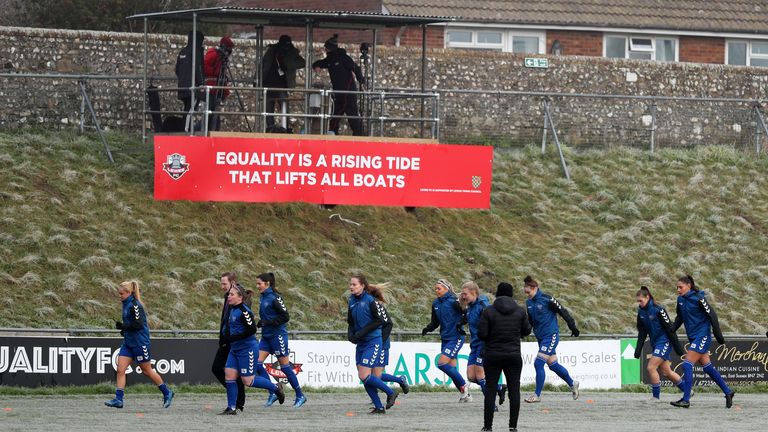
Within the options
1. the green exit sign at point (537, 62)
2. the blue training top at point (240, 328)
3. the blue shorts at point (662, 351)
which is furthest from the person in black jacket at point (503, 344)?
the green exit sign at point (537, 62)

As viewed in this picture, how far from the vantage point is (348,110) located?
30.4 m

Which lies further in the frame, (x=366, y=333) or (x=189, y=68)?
(x=189, y=68)

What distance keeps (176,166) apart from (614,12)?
52.9 ft

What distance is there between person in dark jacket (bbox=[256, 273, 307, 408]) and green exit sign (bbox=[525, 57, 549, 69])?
17.9m

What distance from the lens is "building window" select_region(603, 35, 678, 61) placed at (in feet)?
133

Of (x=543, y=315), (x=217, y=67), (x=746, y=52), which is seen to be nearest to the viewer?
(x=543, y=315)

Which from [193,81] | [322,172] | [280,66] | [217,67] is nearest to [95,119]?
[217,67]

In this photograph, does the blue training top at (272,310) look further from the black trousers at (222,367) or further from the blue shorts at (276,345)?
the black trousers at (222,367)

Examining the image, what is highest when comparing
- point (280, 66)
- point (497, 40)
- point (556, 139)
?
point (497, 40)

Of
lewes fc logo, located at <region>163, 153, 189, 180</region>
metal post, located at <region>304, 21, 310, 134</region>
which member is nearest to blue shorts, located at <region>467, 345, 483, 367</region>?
lewes fc logo, located at <region>163, 153, 189, 180</region>

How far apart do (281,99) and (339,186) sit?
2.04 m

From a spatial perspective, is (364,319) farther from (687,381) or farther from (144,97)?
(144,97)

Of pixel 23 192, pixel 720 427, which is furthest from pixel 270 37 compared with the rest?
pixel 720 427

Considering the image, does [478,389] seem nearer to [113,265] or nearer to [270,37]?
[113,265]
